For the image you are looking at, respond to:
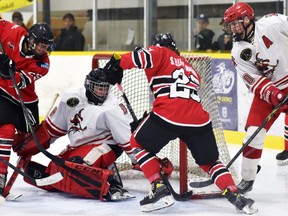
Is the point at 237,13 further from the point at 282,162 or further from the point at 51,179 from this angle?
the point at 282,162

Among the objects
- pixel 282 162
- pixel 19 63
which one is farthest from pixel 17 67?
pixel 282 162

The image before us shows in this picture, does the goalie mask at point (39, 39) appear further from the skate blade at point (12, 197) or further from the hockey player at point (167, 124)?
the skate blade at point (12, 197)

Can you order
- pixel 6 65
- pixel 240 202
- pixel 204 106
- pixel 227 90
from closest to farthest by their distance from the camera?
pixel 240 202 < pixel 6 65 < pixel 204 106 < pixel 227 90

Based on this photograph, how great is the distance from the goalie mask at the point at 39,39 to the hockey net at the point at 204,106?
2.62ft

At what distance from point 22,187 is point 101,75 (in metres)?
0.92

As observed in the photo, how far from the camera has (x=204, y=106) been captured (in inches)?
200

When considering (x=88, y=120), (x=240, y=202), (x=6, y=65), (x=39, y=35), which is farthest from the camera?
(x=88, y=120)

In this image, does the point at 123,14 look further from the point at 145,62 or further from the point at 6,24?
the point at 145,62

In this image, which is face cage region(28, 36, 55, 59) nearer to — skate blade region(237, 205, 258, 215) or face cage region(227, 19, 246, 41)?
face cage region(227, 19, 246, 41)

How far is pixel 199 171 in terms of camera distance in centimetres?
502

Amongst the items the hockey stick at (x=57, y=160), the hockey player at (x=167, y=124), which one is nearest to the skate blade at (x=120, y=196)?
the hockey stick at (x=57, y=160)

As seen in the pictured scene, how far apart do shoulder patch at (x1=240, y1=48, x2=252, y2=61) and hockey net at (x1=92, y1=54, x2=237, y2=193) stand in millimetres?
433

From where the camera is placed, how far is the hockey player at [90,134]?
450cm

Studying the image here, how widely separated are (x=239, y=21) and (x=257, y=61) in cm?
26
